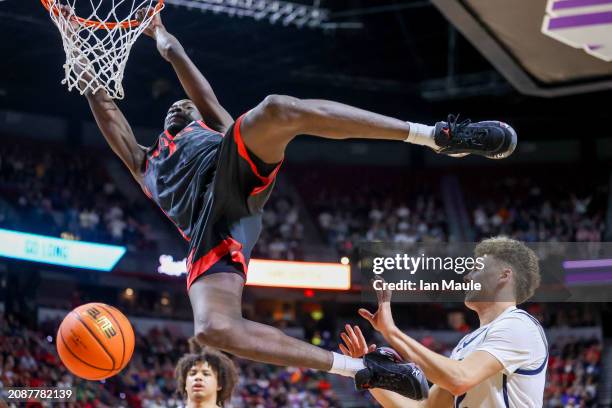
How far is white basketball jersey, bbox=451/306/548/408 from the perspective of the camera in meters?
3.54

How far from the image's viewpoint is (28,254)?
14789mm

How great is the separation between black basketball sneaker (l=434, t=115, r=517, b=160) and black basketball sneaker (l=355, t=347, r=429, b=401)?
38.7 inches

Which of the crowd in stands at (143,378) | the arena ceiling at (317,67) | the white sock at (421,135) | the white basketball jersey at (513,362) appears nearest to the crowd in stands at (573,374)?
the crowd in stands at (143,378)

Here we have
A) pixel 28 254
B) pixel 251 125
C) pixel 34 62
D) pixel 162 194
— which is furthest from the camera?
pixel 34 62

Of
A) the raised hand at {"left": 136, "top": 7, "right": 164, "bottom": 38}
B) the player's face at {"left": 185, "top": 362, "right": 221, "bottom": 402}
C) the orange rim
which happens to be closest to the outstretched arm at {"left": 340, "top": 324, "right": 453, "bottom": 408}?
the player's face at {"left": 185, "top": 362, "right": 221, "bottom": 402}

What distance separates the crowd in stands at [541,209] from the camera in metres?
18.0

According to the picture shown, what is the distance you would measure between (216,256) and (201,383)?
5.40 feet

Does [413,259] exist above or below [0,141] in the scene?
below

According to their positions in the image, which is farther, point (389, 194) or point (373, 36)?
point (389, 194)

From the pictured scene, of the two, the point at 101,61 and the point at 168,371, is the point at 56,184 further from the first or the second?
the point at 101,61

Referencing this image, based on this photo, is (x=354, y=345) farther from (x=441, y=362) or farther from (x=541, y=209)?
(x=541, y=209)

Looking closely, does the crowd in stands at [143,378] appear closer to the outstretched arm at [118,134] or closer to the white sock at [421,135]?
the outstretched arm at [118,134]

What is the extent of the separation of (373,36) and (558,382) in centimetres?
765

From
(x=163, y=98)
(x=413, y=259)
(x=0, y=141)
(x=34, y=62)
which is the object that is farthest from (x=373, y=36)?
(x=413, y=259)
